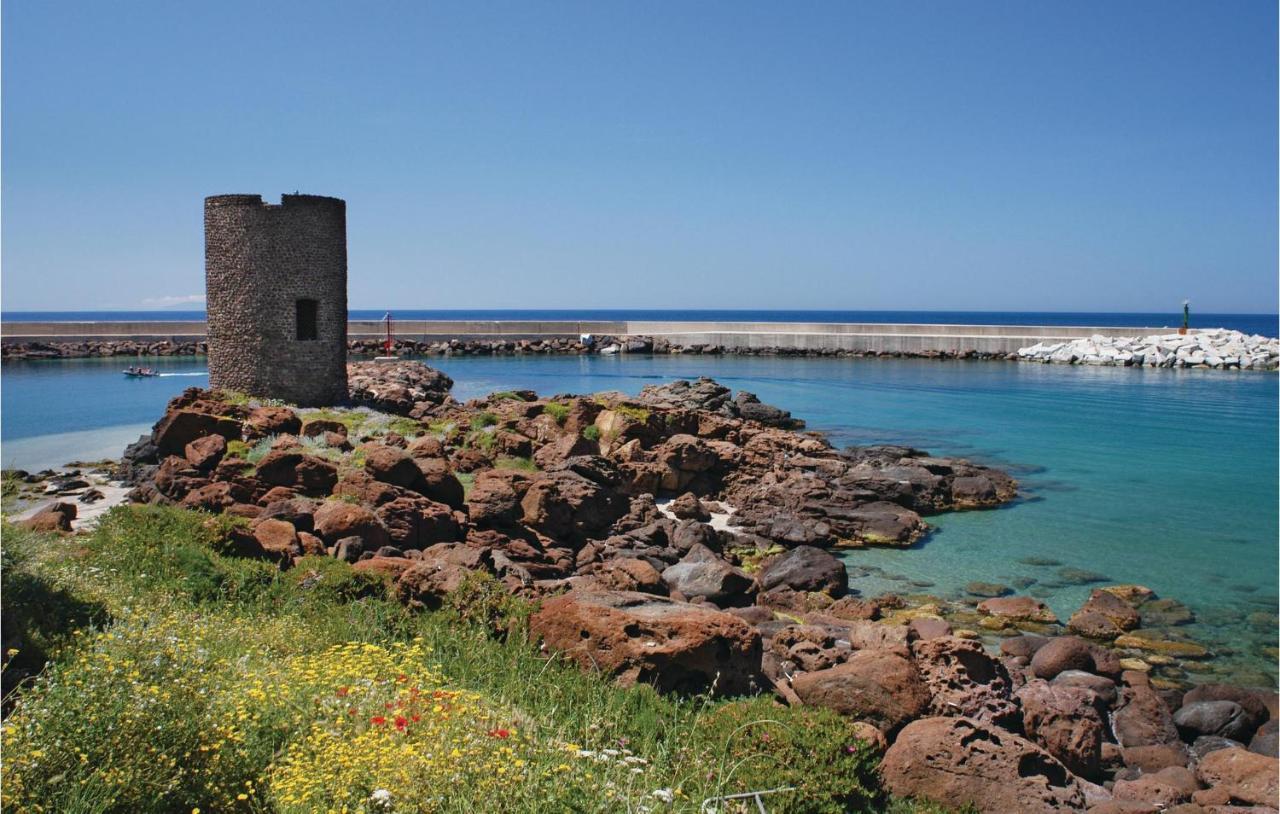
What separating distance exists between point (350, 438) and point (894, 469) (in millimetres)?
11872

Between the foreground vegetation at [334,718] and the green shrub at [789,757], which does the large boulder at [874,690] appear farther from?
the foreground vegetation at [334,718]

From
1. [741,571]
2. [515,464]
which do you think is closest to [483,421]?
[515,464]

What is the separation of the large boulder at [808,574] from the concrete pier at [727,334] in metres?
52.0

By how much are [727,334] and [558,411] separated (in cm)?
4888

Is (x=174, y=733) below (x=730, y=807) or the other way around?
the other way around

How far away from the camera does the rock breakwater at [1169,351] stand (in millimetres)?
55906

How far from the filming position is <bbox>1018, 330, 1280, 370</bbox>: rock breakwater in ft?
183

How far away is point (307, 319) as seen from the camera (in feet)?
76.0

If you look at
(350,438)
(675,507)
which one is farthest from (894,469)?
(350,438)

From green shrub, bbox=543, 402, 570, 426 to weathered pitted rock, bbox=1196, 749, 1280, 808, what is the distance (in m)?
14.8

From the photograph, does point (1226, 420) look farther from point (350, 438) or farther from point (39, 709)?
point (39, 709)

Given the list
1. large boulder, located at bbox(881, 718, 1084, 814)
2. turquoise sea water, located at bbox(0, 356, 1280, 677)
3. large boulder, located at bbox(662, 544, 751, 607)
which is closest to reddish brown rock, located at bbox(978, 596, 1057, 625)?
turquoise sea water, located at bbox(0, 356, 1280, 677)

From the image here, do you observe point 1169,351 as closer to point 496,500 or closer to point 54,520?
point 496,500

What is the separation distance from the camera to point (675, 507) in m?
18.4
